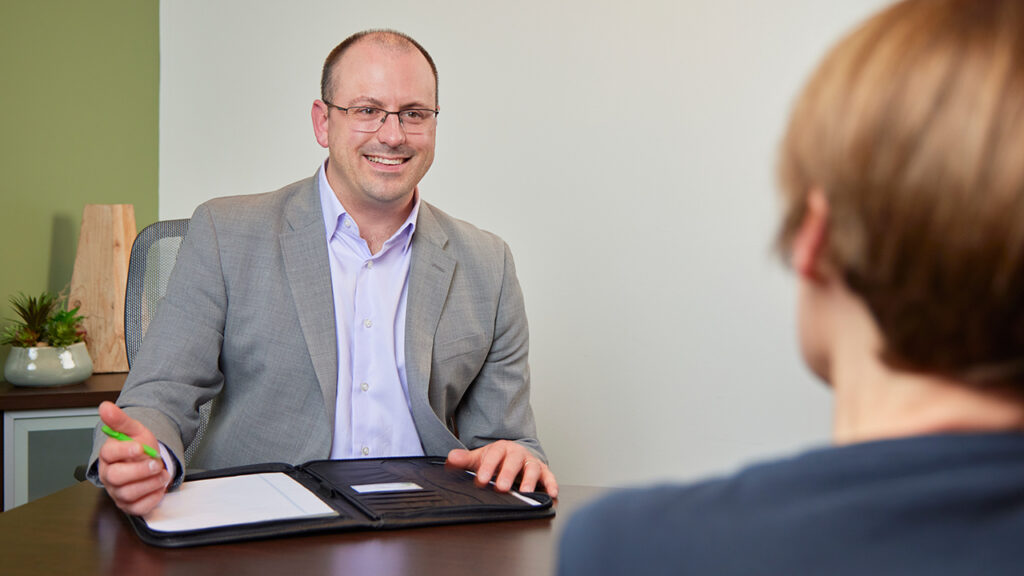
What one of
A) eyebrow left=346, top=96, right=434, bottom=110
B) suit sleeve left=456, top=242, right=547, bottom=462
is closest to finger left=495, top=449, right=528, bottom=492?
suit sleeve left=456, top=242, right=547, bottom=462

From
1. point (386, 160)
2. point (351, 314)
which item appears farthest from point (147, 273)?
point (386, 160)

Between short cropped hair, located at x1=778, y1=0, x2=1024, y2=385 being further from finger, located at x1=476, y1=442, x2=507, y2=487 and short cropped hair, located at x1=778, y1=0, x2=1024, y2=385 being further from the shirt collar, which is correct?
the shirt collar

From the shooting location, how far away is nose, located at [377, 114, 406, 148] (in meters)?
2.00

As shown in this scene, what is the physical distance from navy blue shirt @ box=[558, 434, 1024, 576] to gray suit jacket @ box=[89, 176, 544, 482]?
125 cm

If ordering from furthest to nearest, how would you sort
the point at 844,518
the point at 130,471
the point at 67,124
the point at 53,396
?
1. the point at 67,124
2. the point at 53,396
3. the point at 130,471
4. the point at 844,518

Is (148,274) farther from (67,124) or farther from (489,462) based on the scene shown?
(67,124)

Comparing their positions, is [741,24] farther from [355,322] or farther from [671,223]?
[355,322]

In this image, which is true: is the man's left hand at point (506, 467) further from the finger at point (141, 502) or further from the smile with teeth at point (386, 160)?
the smile with teeth at point (386, 160)

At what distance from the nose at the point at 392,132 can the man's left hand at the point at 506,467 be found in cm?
Answer: 78

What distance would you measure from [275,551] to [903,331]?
0.81 metres

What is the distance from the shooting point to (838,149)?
0.50 metres

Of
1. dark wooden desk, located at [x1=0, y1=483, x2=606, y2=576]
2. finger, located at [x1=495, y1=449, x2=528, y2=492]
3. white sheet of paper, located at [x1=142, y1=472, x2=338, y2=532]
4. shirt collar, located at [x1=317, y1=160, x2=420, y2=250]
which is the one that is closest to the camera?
dark wooden desk, located at [x1=0, y1=483, x2=606, y2=576]

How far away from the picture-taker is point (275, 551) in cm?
108

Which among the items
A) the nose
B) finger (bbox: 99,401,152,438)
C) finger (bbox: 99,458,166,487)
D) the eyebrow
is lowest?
finger (bbox: 99,458,166,487)
